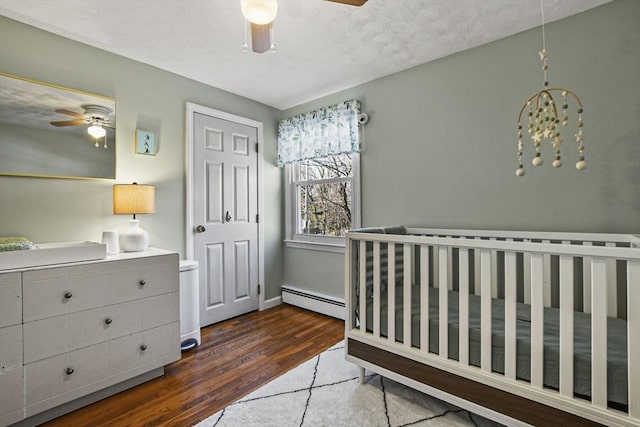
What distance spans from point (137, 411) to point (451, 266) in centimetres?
222

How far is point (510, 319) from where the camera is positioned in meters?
1.36

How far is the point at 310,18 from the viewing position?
6.29 feet

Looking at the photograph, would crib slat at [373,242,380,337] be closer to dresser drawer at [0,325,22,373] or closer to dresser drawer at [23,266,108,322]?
dresser drawer at [23,266,108,322]

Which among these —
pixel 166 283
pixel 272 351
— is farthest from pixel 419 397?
pixel 166 283

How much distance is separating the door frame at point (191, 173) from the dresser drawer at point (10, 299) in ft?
4.17

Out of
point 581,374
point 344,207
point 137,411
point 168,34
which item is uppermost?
point 168,34

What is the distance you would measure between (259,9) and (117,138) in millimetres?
1772

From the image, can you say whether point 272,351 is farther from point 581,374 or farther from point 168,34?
point 168,34

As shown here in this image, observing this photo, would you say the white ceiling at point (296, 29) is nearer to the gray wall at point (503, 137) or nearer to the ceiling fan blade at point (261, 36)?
the gray wall at point (503, 137)

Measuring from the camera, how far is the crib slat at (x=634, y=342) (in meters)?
1.09

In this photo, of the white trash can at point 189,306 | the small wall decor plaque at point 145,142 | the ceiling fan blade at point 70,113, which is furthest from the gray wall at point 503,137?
the ceiling fan blade at point 70,113

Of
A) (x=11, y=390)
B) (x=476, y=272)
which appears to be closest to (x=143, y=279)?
(x=11, y=390)

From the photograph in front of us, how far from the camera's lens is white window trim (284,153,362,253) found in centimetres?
295

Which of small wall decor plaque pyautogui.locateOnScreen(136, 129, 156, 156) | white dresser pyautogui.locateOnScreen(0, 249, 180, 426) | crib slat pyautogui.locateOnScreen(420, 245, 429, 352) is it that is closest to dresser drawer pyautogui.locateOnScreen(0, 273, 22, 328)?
white dresser pyautogui.locateOnScreen(0, 249, 180, 426)
